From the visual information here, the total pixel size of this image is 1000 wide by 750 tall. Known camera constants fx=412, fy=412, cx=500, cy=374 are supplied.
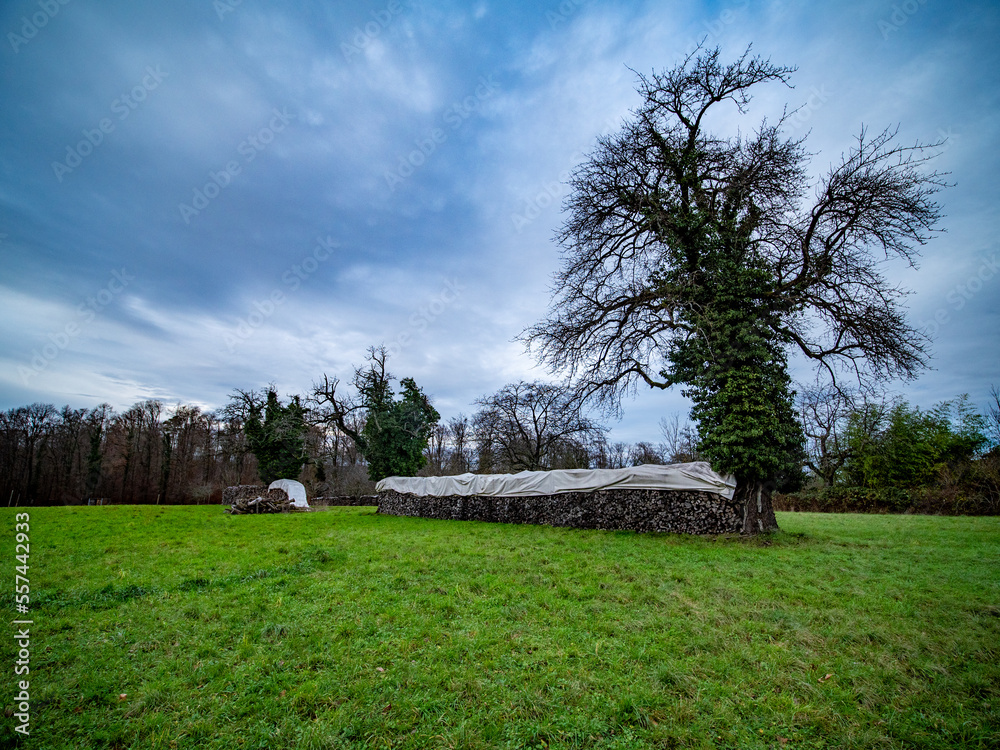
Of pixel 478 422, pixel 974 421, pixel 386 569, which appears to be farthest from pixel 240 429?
pixel 974 421

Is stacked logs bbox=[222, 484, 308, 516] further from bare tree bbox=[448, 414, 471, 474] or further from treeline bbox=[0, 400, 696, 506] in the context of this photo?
bare tree bbox=[448, 414, 471, 474]

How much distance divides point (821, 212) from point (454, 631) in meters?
11.5

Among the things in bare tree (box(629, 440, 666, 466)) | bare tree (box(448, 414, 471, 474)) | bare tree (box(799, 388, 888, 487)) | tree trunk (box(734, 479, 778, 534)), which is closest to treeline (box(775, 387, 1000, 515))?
bare tree (box(799, 388, 888, 487))

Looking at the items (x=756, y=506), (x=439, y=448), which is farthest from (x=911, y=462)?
(x=439, y=448)

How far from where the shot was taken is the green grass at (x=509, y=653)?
2.36 m

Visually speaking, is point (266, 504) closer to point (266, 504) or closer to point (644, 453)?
point (266, 504)

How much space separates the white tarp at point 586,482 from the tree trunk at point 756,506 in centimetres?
26

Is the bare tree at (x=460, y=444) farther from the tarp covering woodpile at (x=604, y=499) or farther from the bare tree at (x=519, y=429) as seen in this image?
the tarp covering woodpile at (x=604, y=499)

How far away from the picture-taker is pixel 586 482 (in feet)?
37.5

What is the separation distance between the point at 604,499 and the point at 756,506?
347 cm

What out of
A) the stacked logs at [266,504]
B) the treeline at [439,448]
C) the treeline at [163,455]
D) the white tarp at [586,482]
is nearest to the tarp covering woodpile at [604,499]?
the white tarp at [586,482]

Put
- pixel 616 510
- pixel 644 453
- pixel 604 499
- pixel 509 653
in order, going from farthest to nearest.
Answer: pixel 644 453 → pixel 604 499 → pixel 616 510 → pixel 509 653

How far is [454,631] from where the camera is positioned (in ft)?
12.2

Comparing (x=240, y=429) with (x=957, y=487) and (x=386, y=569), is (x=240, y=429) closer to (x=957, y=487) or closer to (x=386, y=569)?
(x=386, y=569)
